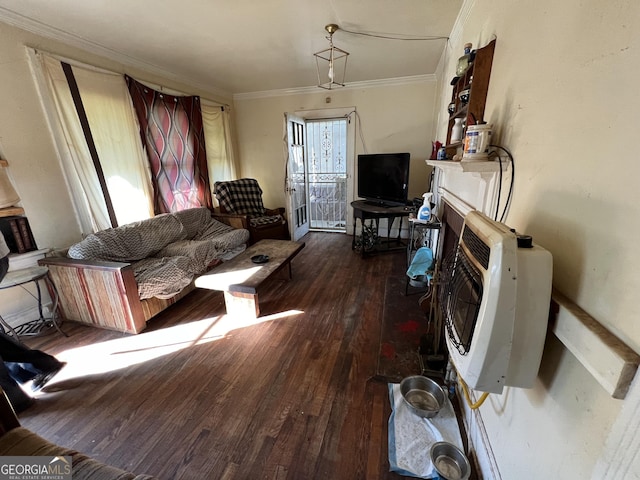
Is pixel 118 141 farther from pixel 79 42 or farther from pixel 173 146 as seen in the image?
pixel 79 42

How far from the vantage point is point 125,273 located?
1.94 meters

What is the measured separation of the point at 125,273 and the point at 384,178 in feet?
10.3

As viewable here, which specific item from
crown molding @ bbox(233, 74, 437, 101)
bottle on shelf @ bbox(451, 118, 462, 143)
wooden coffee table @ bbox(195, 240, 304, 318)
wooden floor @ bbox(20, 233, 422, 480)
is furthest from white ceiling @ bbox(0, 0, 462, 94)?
wooden floor @ bbox(20, 233, 422, 480)

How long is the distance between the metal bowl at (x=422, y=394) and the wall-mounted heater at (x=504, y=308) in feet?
2.58

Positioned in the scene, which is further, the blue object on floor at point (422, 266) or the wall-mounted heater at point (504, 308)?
the blue object on floor at point (422, 266)

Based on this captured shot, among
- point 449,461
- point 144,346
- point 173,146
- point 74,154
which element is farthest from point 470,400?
point 173,146

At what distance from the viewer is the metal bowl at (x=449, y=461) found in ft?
3.62

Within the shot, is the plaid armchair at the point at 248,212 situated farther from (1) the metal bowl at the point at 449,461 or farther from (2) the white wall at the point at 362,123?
(1) the metal bowl at the point at 449,461

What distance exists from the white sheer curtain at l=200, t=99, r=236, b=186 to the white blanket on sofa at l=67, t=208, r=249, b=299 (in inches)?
39.0

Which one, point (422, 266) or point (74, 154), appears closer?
point (422, 266)

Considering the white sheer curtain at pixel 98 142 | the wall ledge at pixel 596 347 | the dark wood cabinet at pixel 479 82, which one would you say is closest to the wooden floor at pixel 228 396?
the wall ledge at pixel 596 347

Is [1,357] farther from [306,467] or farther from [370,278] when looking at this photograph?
[370,278]

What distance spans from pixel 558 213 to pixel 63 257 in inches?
126

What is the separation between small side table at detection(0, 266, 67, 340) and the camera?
6.11 ft
